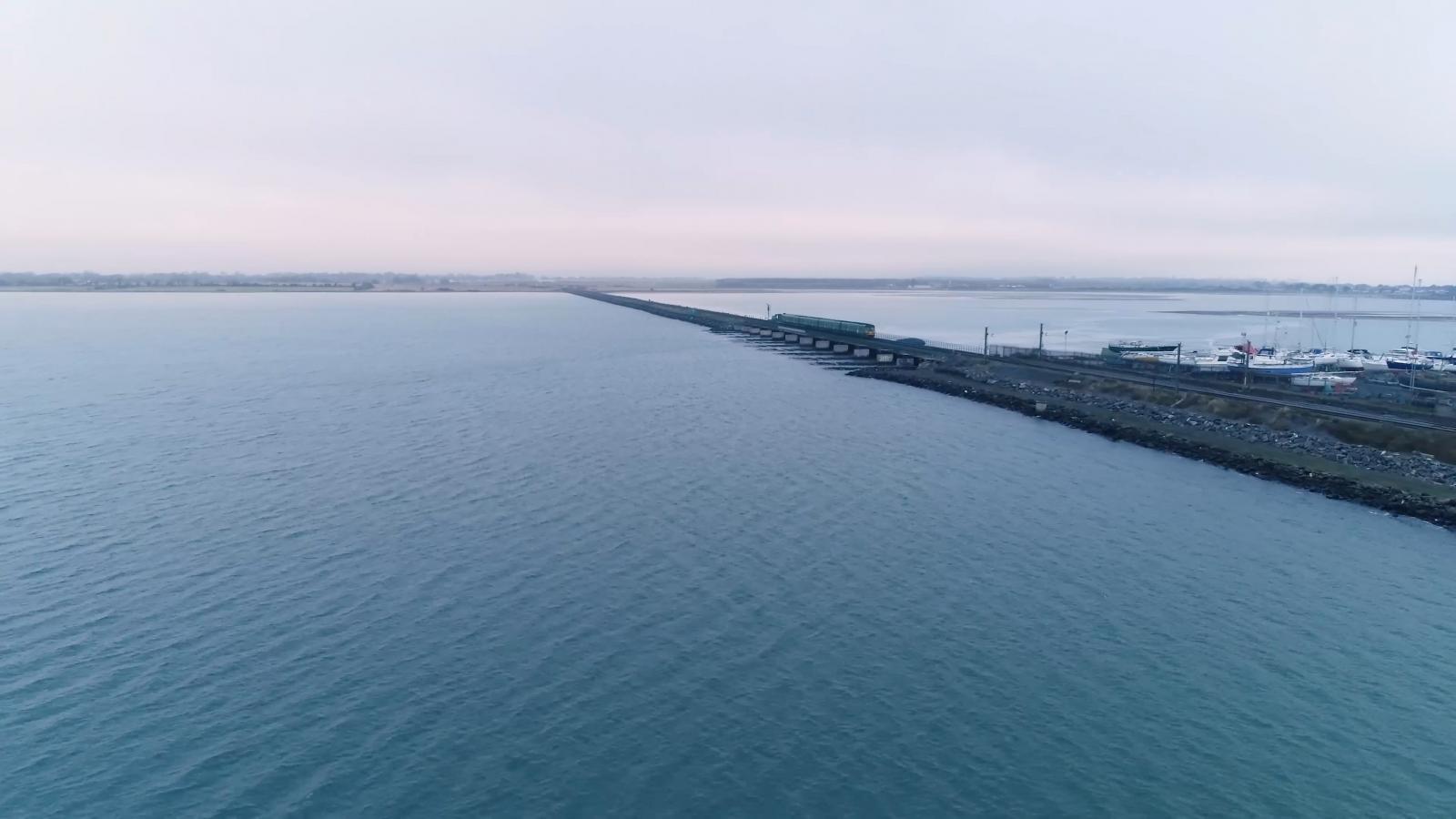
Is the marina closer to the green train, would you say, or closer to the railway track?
the railway track

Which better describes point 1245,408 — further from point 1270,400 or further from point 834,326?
point 834,326

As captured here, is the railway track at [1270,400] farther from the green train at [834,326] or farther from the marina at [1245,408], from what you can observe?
the green train at [834,326]

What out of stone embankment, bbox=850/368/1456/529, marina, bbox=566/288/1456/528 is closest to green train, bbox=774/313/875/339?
marina, bbox=566/288/1456/528

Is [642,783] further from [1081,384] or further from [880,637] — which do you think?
[1081,384]

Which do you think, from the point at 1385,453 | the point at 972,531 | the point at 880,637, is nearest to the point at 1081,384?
the point at 1385,453

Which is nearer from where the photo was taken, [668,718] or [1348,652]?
[668,718]

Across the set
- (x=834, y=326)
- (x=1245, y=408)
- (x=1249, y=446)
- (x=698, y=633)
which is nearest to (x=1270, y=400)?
(x=1245, y=408)
